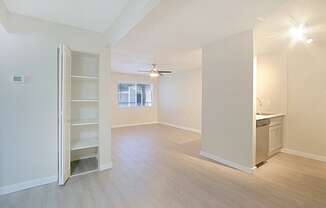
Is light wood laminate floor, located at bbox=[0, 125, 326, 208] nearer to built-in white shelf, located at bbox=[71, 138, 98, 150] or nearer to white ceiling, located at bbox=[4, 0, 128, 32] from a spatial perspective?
built-in white shelf, located at bbox=[71, 138, 98, 150]

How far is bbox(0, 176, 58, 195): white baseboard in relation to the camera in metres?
2.24

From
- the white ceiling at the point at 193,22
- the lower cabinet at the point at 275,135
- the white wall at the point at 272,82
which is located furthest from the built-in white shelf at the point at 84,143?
the white wall at the point at 272,82

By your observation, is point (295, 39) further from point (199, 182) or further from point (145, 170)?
point (145, 170)

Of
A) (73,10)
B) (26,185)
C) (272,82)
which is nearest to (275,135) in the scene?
(272,82)

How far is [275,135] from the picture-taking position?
3746mm

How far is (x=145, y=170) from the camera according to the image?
296 centimetres

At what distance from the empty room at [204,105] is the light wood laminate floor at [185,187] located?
19mm

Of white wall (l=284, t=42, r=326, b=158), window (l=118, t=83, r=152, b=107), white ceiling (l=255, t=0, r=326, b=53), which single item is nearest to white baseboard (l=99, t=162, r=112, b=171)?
white ceiling (l=255, t=0, r=326, b=53)

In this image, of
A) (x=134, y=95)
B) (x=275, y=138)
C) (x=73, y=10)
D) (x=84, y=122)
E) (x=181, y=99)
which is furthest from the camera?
(x=134, y=95)

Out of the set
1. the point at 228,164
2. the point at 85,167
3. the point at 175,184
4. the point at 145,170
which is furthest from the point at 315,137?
the point at 85,167

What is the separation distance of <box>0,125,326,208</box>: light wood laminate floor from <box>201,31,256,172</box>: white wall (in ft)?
1.04

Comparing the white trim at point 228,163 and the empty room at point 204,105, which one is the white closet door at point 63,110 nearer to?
the empty room at point 204,105

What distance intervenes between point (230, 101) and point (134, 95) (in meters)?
5.59

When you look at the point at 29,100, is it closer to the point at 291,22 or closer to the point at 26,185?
the point at 26,185
